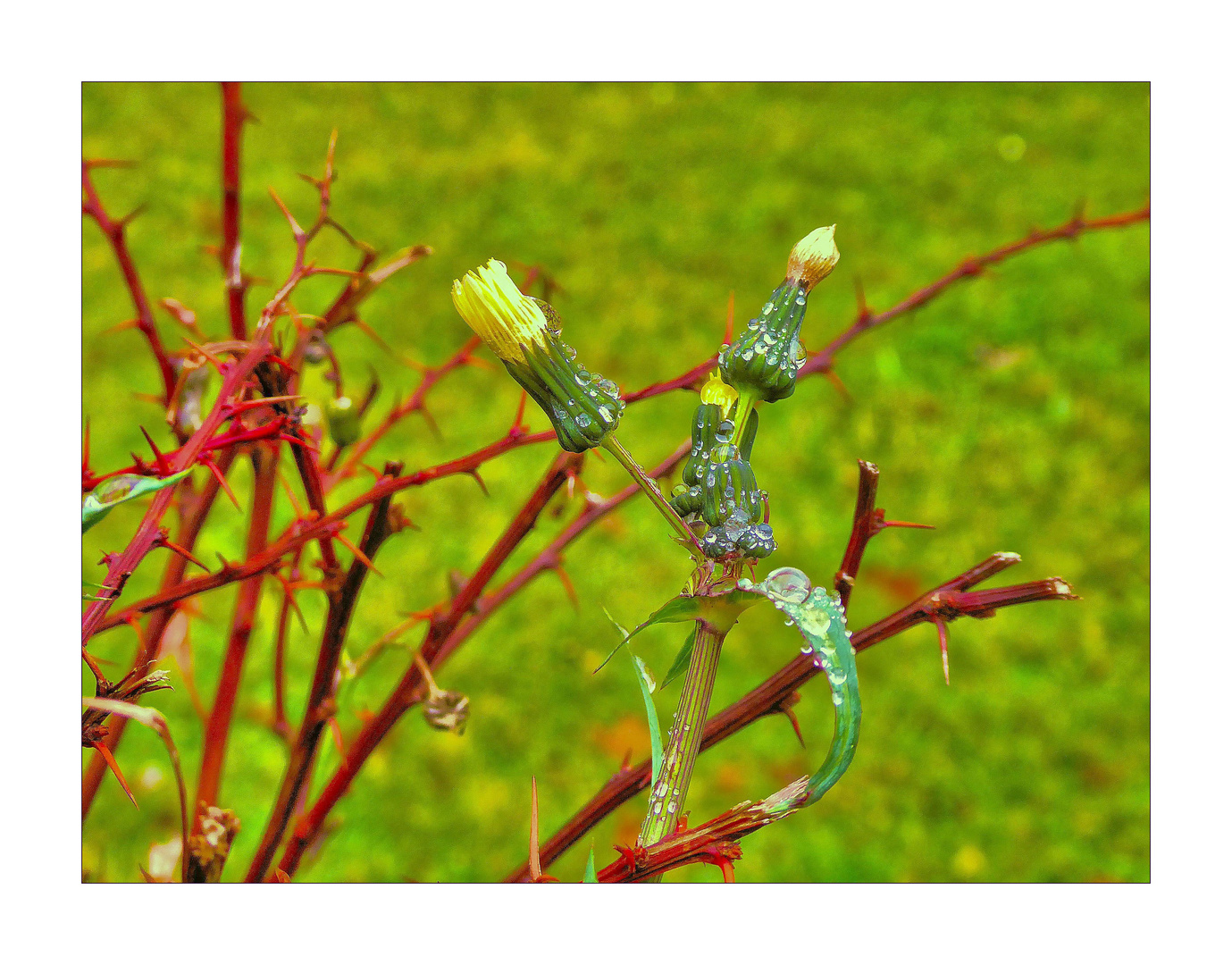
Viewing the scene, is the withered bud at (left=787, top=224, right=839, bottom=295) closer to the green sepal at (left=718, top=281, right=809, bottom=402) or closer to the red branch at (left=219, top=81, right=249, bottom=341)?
the green sepal at (left=718, top=281, right=809, bottom=402)

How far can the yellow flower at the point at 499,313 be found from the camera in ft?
1.16

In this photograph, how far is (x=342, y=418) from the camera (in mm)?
536

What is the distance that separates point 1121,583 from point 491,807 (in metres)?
0.95

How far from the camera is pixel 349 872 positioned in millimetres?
1192

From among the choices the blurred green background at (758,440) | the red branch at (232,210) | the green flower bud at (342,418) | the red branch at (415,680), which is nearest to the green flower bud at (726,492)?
the red branch at (415,680)

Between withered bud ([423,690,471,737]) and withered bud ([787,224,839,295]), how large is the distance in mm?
290

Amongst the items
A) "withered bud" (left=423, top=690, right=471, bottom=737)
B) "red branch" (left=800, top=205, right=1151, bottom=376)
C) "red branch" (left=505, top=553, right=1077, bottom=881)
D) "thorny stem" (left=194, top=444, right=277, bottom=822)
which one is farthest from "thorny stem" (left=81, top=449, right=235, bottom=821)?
"red branch" (left=800, top=205, right=1151, bottom=376)

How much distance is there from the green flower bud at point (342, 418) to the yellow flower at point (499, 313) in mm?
199

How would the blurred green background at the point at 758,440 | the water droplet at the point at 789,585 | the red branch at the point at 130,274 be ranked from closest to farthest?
1. the water droplet at the point at 789,585
2. the red branch at the point at 130,274
3. the blurred green background at the point at 758,440

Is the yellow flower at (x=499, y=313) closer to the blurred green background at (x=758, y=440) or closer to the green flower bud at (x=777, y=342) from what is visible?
the green flower bud at (x=777, y=342)

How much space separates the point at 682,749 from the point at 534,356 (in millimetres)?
153

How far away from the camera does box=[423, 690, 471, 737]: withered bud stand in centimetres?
52

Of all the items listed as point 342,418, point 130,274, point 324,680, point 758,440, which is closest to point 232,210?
point 130,274

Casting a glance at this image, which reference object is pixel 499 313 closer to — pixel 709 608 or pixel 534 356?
pixel 534 356
